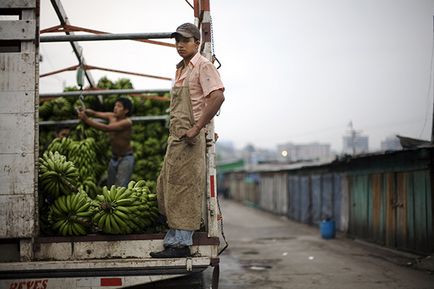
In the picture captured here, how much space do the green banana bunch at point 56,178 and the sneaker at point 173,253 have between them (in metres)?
1.41

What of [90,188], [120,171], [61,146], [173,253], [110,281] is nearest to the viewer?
[110,281]

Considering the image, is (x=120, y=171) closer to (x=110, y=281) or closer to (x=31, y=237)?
(x=31, y=237)

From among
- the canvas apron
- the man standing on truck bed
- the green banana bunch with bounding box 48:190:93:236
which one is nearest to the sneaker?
the man standing on truck bed

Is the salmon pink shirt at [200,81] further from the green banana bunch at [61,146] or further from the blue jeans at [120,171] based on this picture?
the blue jeans at [120,171]

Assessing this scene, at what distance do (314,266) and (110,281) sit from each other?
22.9ft

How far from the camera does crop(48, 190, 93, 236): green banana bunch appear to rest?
186 inches

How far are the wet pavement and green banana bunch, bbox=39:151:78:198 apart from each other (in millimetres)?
1522

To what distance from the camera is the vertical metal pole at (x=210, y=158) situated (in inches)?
179

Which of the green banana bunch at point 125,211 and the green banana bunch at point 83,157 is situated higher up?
the green banana bunch at point 83,157

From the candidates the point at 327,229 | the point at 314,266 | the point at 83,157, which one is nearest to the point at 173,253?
the point at 83,157

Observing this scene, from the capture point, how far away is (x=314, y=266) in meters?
10.2

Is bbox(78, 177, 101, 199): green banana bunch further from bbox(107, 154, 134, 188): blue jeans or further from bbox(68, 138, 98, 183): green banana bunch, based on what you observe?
bbox(107, 154, 134, 188): blue jeans

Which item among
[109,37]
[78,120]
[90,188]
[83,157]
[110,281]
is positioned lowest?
[110,281]

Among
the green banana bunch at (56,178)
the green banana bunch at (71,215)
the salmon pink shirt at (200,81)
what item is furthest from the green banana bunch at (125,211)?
the salmon pink shirt at (200,81)
